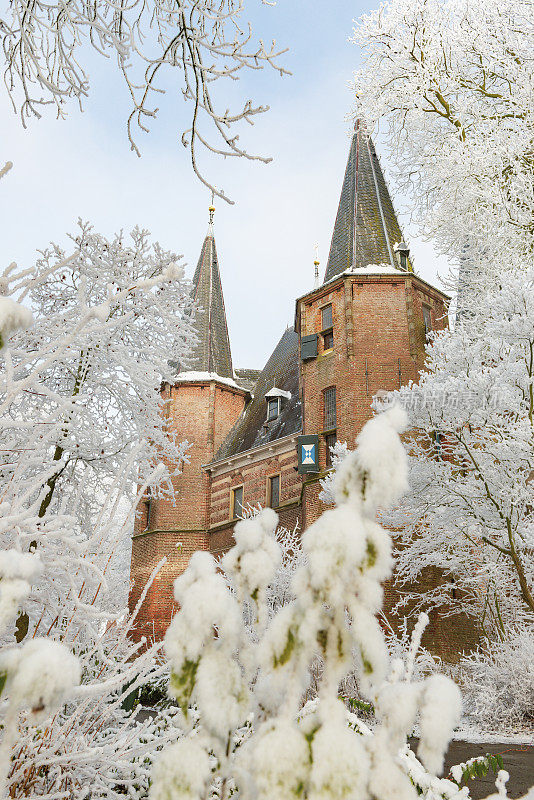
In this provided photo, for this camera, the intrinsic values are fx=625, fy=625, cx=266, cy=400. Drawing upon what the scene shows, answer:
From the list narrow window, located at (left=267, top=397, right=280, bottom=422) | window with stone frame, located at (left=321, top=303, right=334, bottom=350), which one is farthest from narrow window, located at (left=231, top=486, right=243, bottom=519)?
window with stone frame, located at (left=321, top=303, right=334, bottom=350)

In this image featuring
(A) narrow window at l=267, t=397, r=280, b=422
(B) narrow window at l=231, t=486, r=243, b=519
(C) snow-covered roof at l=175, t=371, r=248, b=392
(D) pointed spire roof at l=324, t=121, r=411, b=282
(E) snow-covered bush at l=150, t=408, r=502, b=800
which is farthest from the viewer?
(C) snow-covered roof at l=175, t=371, r=248, b=392

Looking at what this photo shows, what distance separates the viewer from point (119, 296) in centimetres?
197

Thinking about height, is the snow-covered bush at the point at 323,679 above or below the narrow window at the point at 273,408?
below

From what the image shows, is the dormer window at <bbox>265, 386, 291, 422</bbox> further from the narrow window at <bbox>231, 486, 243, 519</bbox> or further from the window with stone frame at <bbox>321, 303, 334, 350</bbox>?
the window with stone frame at <bbox>321, 303, 334, 350</bbox>

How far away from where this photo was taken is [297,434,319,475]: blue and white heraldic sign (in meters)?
20.4

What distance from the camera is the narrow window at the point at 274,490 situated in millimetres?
24531

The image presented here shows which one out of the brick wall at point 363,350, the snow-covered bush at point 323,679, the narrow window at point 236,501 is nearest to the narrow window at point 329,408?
the brick wall at point 363,350

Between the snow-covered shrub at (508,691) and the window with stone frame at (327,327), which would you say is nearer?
the snow-covered shrub at (508,691)

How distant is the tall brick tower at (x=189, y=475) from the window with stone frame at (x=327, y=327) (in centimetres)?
492

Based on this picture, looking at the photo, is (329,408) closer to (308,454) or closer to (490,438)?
(308,454)

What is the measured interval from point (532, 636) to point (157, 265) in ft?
32.4

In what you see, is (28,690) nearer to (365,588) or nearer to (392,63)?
(365,588)

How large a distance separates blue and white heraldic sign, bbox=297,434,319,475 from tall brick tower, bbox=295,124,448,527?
0.22m

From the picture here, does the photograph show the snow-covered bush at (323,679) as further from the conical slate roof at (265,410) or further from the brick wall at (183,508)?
the brick wall at (183,508)
